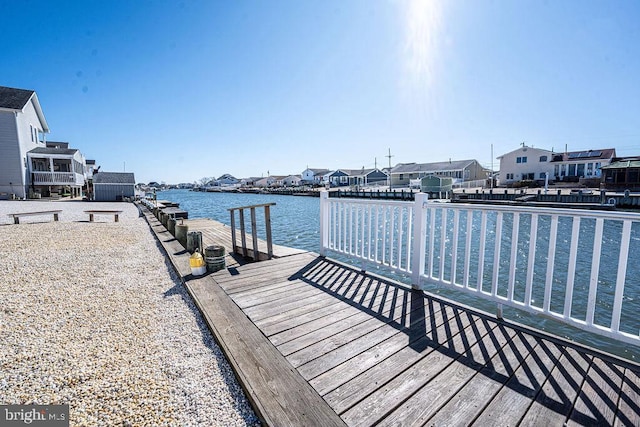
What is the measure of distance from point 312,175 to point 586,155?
175 ft

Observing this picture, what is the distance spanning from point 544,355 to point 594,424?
609 millimetres

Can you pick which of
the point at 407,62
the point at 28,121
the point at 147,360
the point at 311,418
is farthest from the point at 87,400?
the point at 28,121

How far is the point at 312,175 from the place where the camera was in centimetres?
7375

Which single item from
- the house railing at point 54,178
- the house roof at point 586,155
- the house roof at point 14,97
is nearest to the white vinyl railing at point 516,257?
the house roof at point 14,97

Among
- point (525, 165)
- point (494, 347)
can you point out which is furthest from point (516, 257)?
point (525, 165)

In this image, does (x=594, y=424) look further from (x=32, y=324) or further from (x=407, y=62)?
(x=407, y=62)

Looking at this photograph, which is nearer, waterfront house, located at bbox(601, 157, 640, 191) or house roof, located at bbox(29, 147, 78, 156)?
house roof, located at bbox(29, 147, 78, 156)

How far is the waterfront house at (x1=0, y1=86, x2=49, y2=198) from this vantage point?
19500 mm

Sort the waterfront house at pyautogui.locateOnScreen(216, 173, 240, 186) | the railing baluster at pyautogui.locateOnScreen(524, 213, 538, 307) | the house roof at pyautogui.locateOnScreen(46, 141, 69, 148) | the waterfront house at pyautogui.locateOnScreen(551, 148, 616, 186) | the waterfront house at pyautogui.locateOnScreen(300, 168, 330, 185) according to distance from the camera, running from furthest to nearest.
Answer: the waterfront house at pyautogui.locateOnScreen(216, 173, 240, 186) < the waterfront house at pyautogui.locateOnScreen(300, 168, 330, 185) < the waterfront house at pyautogui.locateOnScreen(551, 148, 616, 186) < the house roof at pyautogui.locateOnScreen(46, 141, 69, 148) < the railing baluster at pyautogui.locateOnScreen(524, 213, 538, 307)

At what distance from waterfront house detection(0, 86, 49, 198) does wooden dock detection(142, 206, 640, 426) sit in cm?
2727

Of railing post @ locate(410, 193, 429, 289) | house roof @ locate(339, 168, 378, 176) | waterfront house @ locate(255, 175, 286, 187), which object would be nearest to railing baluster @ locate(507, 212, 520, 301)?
railing post @ locate(410, 193, 429, 289)

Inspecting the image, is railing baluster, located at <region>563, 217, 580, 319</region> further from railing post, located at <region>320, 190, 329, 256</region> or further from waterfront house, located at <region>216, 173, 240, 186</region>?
waterfront house, located at <region>216, 173, 240, 186</region>

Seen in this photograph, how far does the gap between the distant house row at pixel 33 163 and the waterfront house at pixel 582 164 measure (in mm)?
49299
